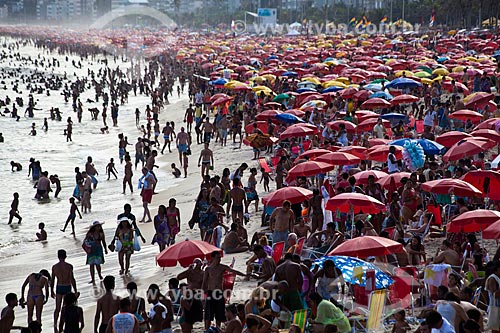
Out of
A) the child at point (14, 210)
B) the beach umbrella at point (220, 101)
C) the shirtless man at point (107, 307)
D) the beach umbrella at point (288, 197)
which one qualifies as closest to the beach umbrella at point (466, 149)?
the beach umbrella at point (288, 197)

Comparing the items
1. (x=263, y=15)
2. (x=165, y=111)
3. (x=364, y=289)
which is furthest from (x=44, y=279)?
(x=263, y=15)

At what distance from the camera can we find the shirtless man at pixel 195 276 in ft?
27.7

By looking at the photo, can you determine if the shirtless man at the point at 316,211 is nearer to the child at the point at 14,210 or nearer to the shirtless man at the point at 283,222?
the shirtless man at the point at 283,222

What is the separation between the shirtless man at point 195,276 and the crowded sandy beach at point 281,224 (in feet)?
0.08

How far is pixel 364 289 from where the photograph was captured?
829 cm

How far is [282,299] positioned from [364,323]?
33.4 inches

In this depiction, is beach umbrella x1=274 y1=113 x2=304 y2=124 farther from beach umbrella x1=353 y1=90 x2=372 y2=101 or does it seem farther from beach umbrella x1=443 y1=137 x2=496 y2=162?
beach umbrella x1=443 y1=137 x2=496 y2=162

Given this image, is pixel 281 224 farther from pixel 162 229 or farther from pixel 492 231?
pixel 492 231

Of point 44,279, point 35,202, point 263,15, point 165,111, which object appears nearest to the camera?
point 44,279

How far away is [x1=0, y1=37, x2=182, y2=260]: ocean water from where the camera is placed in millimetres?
15886

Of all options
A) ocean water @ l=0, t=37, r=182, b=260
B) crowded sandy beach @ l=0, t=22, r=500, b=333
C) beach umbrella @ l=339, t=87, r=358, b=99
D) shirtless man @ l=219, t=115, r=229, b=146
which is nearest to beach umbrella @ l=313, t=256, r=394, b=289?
crowded sandy beach @ l=0, t=22, r=500, b=333

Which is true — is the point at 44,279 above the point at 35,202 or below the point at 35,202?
above

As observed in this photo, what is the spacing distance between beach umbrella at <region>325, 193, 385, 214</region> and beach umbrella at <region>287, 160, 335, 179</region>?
1638mm

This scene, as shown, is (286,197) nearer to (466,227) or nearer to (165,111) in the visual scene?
(466,227)
